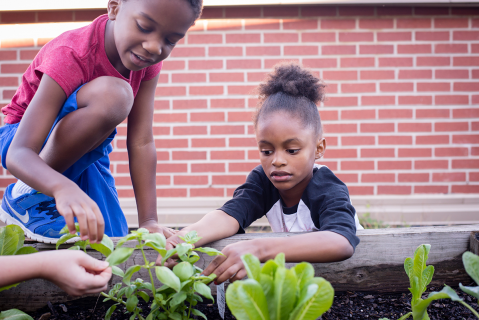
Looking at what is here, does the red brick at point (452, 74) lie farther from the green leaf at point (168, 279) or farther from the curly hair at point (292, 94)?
the green leaf at point (168, 279)

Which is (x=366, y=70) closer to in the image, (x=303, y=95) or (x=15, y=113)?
(x=303, y=95)

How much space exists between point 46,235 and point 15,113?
57 cm

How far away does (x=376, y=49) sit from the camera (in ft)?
9.41

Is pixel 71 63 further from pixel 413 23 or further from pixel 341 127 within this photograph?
pixel 413 23

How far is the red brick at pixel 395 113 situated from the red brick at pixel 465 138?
384 millimetres

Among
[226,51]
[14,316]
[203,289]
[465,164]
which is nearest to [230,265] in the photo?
[203,289]

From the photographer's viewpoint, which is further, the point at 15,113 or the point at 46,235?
the point at 15,113

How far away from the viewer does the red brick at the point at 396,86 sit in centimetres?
288

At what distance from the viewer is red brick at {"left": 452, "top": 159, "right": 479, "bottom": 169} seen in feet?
9.56

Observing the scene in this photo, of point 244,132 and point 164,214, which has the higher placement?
point 244,132

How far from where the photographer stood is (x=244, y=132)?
2.93 metres

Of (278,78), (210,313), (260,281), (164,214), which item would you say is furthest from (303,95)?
(164,214)

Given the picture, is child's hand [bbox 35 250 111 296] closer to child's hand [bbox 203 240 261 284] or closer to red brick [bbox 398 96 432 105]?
child's hand [bbox 203 240 261 284]

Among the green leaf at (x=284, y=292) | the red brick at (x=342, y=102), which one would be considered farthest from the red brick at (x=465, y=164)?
the green leaf at (x=284, y=292)
